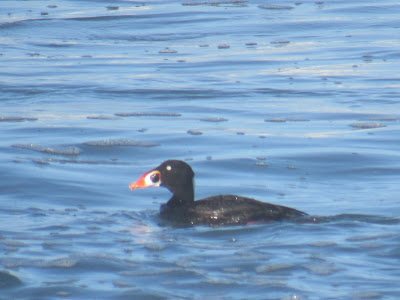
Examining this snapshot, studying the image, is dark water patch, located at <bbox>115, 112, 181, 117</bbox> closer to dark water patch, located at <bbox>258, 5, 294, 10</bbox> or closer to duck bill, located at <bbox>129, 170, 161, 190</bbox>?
duck bill, located at <bbox>129, 170, 161, 190</bbox>

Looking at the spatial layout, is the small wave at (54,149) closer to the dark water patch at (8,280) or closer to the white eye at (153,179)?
the white eye at (153,179)

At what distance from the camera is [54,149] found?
13.2 metres

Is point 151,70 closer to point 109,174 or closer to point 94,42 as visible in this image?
point 94,42

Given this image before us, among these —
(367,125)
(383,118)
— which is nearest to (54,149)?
(367,125)

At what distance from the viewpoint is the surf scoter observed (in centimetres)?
931

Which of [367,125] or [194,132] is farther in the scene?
[367,125]

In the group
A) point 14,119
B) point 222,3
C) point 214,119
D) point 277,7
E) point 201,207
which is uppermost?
point 222,3

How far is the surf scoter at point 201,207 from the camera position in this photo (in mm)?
9312

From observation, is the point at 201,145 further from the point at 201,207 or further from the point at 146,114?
the point at 201,207

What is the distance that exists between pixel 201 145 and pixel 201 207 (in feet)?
13.0

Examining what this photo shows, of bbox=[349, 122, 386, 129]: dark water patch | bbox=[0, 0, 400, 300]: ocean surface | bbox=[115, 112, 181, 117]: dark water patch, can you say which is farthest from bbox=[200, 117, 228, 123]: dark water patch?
bbox=[349, 122, 386, 129]: dark water patch

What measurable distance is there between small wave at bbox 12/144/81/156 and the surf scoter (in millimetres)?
3165

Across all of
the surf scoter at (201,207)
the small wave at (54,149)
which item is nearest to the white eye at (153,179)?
the surf scoter at (201,207)

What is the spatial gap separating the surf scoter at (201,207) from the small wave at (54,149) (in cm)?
317
